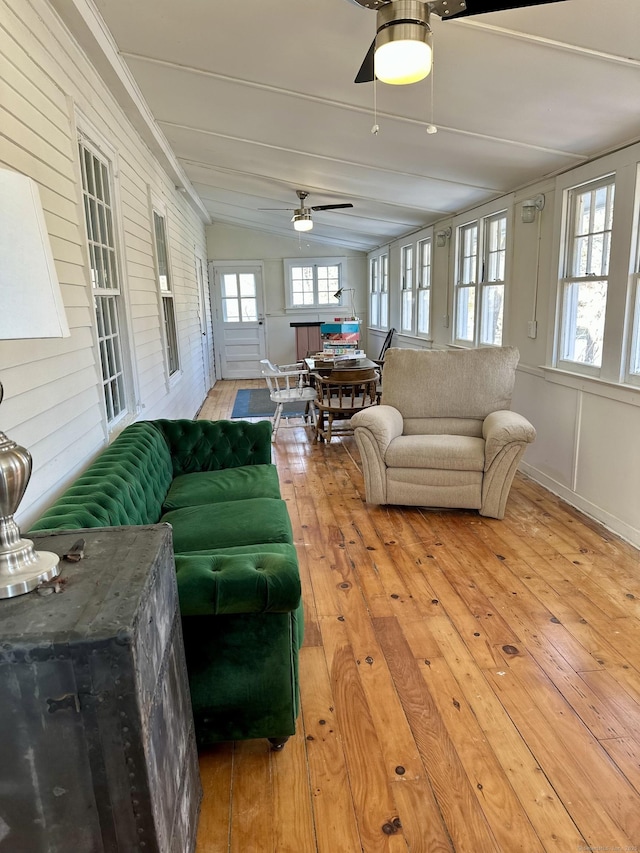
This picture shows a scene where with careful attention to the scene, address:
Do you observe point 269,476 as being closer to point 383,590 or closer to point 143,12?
point 383,590

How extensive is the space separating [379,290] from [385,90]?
6.89 m

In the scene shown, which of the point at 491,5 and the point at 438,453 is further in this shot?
the point at 438,453

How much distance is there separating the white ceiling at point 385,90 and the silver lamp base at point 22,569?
2409mm

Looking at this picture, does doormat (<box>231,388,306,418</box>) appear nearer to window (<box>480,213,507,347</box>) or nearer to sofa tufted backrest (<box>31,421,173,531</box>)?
window (<box>480,213,507,347</box>)

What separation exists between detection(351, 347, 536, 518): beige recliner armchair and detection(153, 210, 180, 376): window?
2.32 metres

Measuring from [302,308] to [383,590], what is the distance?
27.8 ft

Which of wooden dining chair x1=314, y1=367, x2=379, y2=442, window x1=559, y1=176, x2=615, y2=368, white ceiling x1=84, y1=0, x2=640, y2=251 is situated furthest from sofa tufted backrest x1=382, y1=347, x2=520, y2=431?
white ceiling x1=84, y1=0, x2=640, y2=251

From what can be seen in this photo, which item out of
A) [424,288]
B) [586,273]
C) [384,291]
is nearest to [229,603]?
[586,273]

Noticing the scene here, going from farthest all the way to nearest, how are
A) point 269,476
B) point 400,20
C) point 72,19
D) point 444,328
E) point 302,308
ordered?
point 302,308 → point 444,328 → point 269,476 → point 72,19 → point 400,20

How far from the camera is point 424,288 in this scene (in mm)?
7176

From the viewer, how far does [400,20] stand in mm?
1702

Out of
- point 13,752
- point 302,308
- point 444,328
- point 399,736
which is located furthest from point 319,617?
point 302,308

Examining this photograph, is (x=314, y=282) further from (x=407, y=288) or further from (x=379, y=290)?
(x=407, y=288)

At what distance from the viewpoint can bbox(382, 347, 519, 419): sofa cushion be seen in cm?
389
